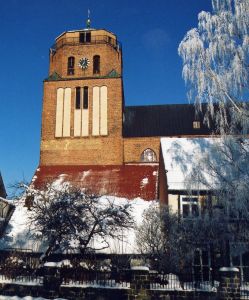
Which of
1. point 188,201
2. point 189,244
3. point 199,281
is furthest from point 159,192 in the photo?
point 199,281

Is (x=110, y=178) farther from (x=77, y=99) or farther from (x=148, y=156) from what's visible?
(x=77, y=99)

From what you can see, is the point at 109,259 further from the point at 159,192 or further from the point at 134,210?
the point at 159,192

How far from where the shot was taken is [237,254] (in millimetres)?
16578

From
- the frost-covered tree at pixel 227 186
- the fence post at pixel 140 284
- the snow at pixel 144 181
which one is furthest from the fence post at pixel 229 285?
the snow at pixel 144 181

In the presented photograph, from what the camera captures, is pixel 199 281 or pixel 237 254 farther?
pixel 237 254

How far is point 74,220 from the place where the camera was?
685 inches

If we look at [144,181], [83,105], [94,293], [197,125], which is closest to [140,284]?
[94,293]

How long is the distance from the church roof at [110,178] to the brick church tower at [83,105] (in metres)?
1.05

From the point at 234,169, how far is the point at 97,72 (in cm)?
1996

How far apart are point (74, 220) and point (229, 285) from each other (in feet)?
26.9

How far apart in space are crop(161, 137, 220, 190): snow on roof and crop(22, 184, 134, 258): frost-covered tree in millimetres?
2925

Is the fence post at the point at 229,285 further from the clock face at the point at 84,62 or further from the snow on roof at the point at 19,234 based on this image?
the clock face at the point at 84,62

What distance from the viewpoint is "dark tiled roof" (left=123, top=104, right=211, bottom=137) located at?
30656 mm

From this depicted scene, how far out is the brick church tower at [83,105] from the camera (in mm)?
29531
